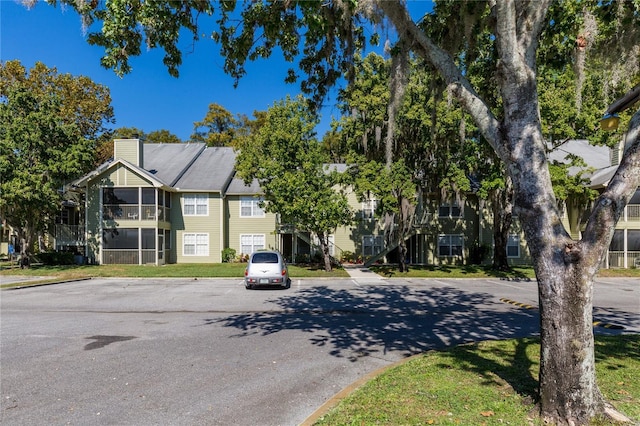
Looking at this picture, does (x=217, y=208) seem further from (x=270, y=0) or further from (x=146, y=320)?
(x=270, y=0)

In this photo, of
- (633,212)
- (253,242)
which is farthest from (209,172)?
(633,212)

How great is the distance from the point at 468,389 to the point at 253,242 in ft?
84.4

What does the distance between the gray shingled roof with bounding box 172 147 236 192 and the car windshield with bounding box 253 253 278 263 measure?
13.5 metres

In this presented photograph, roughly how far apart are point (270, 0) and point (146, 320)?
26.4 ft

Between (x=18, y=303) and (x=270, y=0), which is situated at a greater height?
(x=270, y=0)

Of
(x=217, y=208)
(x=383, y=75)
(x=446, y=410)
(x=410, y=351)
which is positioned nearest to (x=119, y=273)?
(x=217, y=208)

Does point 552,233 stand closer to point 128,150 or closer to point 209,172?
point 209,172

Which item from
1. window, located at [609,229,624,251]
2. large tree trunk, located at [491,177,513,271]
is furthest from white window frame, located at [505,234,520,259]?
large tree trunk, located at [491,177,513,271]

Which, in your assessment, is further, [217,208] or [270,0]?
[217,208]

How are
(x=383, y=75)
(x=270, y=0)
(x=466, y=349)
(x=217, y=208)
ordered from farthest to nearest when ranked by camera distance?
(x=217, y=208)
(x=383, y=75)
(x=466, y=349)
(x=270, y=0)

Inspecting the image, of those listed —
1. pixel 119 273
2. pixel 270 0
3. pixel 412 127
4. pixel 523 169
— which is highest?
pixel 412 127

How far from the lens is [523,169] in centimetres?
437

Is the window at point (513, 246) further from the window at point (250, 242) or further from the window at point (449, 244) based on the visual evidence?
the window at point (250, 242)

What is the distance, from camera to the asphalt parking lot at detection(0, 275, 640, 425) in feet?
15.8
